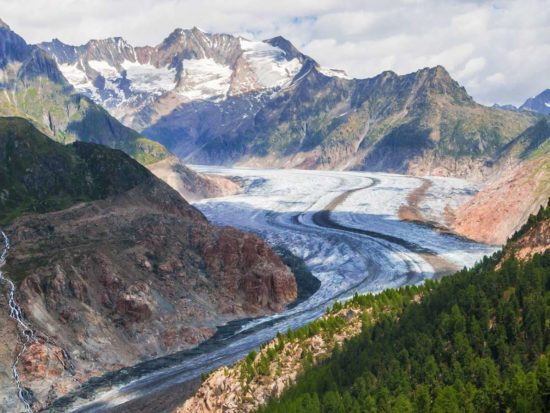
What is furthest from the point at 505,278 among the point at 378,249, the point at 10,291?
the point at 378,249

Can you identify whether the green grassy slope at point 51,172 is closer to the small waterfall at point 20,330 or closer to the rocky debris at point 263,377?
the small waterfall at point 20,330

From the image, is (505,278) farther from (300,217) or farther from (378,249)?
(300,217)

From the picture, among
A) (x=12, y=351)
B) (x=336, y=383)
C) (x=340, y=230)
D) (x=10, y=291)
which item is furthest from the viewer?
(x=340, y=230)

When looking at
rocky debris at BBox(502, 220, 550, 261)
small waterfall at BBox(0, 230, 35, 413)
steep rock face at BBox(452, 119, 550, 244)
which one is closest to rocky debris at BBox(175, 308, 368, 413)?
rocky debris at BBox(502, 220, 550, 261)

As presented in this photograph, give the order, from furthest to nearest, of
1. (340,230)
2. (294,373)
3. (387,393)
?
(340,230)
(294,373)
(387,393)

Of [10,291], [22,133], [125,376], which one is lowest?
[125,376]

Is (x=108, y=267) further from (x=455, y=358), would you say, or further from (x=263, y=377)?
(x=455, y=358)

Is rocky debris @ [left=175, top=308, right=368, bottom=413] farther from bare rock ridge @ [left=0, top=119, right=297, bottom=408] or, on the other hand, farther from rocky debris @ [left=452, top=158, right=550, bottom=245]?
rocky debris @ [left=452, top=158, right=550, bottom=245]

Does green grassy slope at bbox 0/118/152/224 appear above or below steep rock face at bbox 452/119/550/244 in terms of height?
above
